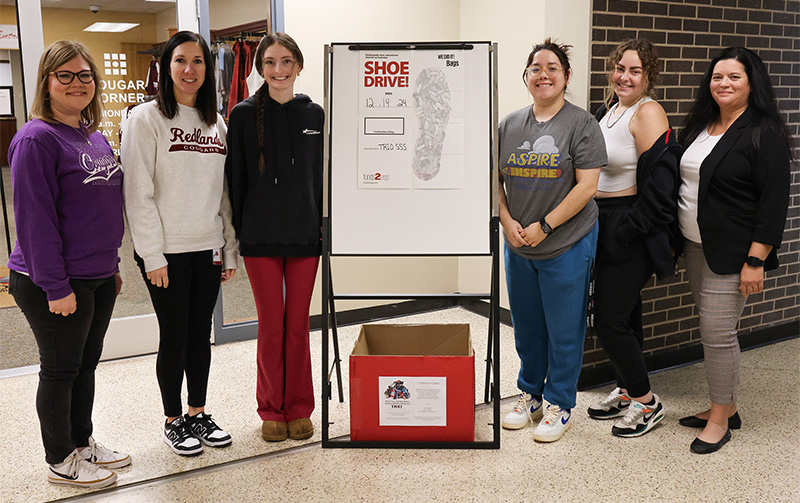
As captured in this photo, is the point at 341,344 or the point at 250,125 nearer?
the point at 250,125

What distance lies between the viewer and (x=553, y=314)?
2.81m

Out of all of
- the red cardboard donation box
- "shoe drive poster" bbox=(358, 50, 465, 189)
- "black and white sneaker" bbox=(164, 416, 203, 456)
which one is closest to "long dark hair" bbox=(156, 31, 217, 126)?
"shoe drive poster" bbox=(358, 50, 465, 189)

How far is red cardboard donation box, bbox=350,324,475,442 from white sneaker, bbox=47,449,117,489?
955 mm

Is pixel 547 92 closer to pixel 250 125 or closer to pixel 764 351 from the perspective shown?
pixel 250 125

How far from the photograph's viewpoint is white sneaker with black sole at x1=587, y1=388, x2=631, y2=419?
308 cm

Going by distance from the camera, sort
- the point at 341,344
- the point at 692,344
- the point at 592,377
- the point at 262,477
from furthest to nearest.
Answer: the point at 341,344, the point at 692,344, the point at 592,377, the point at 262,477

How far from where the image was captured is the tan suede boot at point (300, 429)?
2.86m

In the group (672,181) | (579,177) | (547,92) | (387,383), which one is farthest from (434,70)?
(387,383)

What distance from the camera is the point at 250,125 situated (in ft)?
8.72

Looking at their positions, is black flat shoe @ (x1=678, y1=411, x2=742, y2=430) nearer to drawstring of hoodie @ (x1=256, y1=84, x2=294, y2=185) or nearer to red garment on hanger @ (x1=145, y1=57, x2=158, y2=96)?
drawstring of hoodie @ (x1=256, y1=84, x2=294, y2=185)

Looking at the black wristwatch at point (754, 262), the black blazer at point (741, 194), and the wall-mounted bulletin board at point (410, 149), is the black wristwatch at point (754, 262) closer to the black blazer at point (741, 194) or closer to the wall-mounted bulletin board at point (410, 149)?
the black blazer at point (741, 194)

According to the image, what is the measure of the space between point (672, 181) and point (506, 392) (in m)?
1.31

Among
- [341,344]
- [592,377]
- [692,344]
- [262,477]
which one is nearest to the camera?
[262,477]

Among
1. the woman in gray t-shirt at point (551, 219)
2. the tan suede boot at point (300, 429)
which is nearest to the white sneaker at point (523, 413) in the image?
the woman in gray t-shirt at point (551, 219)
